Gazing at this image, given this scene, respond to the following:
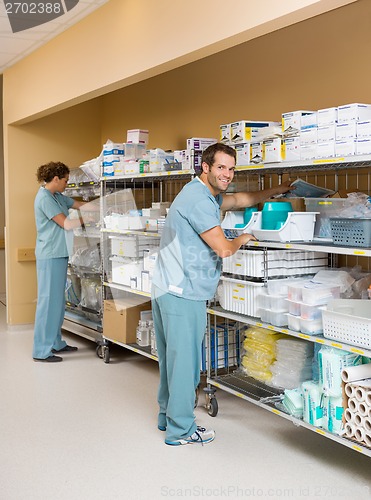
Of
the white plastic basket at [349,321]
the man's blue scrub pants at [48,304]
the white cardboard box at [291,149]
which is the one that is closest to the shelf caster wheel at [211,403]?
the white plastic basket at [349,321]

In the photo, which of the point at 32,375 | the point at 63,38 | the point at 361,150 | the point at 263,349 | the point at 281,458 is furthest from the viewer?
the point at 63,38

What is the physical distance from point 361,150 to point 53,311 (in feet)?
12.2

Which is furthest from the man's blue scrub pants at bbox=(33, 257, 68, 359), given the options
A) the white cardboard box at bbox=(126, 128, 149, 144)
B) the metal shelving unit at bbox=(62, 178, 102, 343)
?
the white cardboard box at bbox=(126, 128, 149, 144)

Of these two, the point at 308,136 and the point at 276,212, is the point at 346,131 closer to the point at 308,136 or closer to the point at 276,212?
the point at 308,136

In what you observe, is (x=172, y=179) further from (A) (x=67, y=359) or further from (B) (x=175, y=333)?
(B) (x=175, y=333)

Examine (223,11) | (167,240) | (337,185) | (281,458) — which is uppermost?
(223,11)

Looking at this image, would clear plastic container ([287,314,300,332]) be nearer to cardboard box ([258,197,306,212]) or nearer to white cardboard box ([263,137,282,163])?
cardboard box ([258,197,306,212])

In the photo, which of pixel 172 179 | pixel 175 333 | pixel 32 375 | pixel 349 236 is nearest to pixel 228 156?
pixel 349 236

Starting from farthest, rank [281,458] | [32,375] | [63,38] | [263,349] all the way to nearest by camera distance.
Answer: [63,38] → [32,375] → [263,349] → [281,458]

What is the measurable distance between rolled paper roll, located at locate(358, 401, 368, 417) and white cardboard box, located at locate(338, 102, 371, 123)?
1.48 meters

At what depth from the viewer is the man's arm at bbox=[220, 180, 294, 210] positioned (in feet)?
13.4

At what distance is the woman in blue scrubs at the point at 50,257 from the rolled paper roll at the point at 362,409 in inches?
135

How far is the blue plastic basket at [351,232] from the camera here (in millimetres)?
3217

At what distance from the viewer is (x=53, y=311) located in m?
6.01
